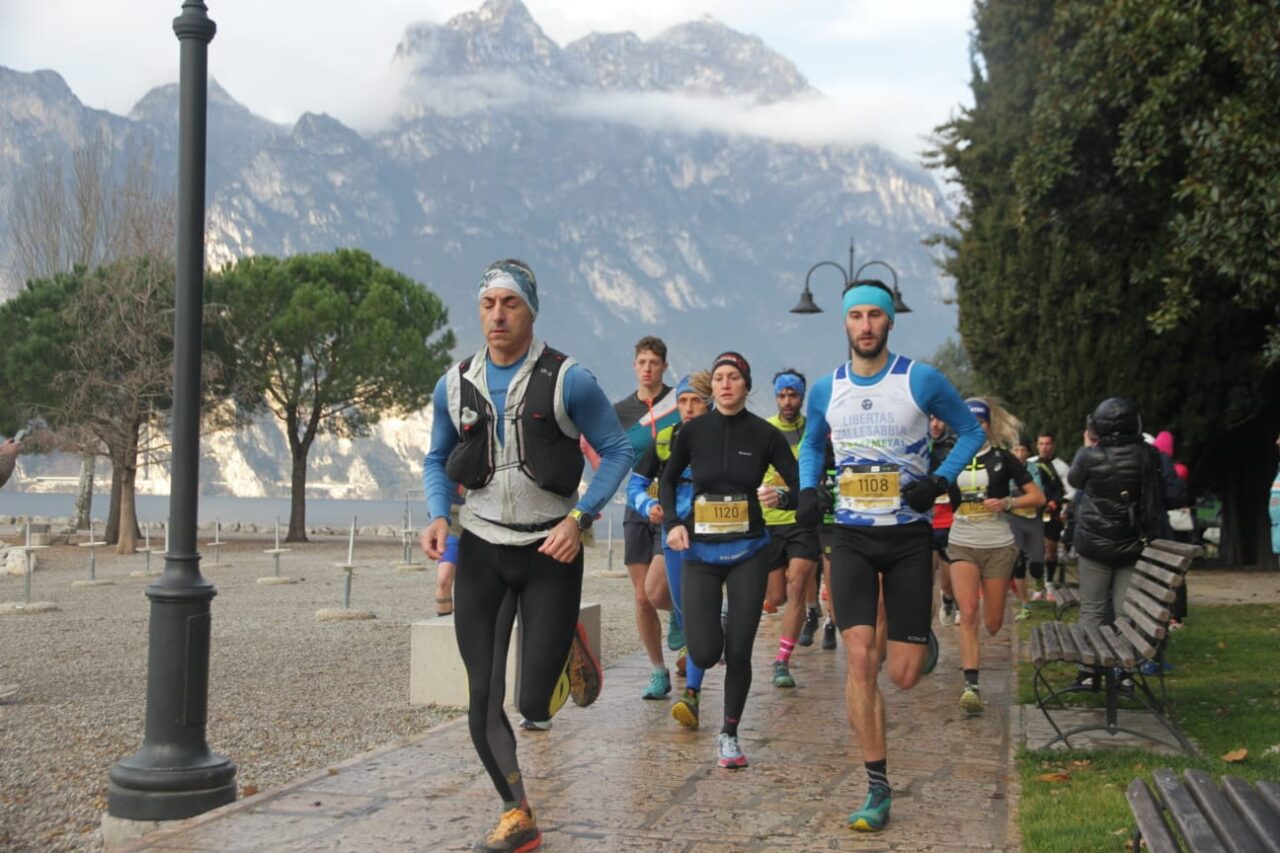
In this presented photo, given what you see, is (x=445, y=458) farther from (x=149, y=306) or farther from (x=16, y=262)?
(x=16, y=262)

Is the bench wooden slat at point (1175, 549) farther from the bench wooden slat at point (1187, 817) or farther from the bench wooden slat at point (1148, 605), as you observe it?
the bench wooden slat at point (1187, 817)

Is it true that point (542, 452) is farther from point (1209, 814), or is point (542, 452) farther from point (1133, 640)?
point (1133, 640)

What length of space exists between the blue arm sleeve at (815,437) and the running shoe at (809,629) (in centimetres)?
621

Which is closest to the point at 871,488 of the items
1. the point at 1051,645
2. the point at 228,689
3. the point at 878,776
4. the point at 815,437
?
the point at 815,437

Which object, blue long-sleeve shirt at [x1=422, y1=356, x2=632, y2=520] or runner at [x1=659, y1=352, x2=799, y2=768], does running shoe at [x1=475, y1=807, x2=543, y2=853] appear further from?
runner at [x1=659, y1=352, x2=799, y2=768]

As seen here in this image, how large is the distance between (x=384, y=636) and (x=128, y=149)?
47411mm

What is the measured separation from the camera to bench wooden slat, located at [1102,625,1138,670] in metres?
7.17

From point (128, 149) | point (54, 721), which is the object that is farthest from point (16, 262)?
point (54, 721)

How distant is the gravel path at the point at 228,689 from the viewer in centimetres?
769

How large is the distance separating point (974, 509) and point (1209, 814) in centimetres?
643

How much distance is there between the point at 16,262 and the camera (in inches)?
2211

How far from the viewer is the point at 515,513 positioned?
208 inches

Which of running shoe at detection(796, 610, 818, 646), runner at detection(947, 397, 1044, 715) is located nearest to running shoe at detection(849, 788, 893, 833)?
runner at detection(947, 397, 1044, 715)

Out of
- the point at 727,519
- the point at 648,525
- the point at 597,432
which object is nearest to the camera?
the point at 597,432
